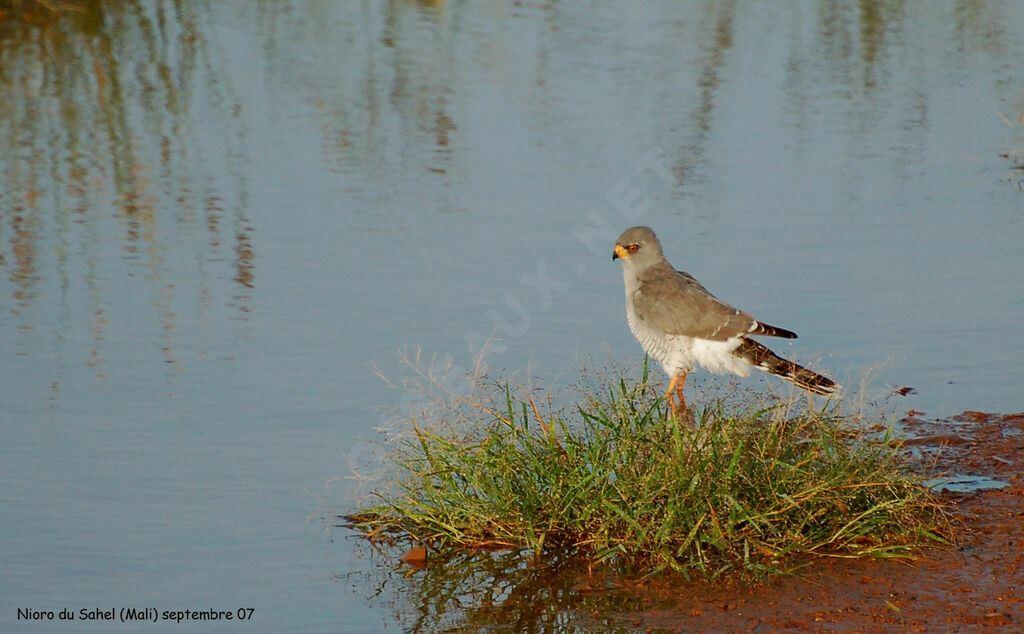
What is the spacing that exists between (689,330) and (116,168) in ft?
17.5

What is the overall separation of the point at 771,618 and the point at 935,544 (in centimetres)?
90

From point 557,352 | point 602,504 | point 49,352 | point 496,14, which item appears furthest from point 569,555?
point 496,14

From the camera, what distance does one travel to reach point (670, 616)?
465 centimetres

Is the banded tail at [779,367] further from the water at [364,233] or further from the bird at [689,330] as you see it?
the water at [364,233]

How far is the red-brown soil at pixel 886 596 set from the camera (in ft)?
14.9

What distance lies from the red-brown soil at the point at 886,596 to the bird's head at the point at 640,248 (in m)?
2.43

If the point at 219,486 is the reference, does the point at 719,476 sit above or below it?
above

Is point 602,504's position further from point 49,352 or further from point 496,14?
point 496,14

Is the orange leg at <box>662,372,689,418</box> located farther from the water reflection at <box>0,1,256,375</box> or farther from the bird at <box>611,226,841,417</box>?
the water reflection at <box>0,1,256,375</box>

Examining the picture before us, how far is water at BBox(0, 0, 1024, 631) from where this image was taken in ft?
18.9

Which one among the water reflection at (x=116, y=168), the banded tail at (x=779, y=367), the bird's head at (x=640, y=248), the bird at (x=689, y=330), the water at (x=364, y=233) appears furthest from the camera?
the water reflection at (x=116, y=168)

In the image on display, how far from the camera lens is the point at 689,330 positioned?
7.02 m

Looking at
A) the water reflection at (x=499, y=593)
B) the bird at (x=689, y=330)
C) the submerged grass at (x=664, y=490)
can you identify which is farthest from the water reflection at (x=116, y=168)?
the water reflection at (x=499, y=593)

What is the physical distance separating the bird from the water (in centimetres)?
26
